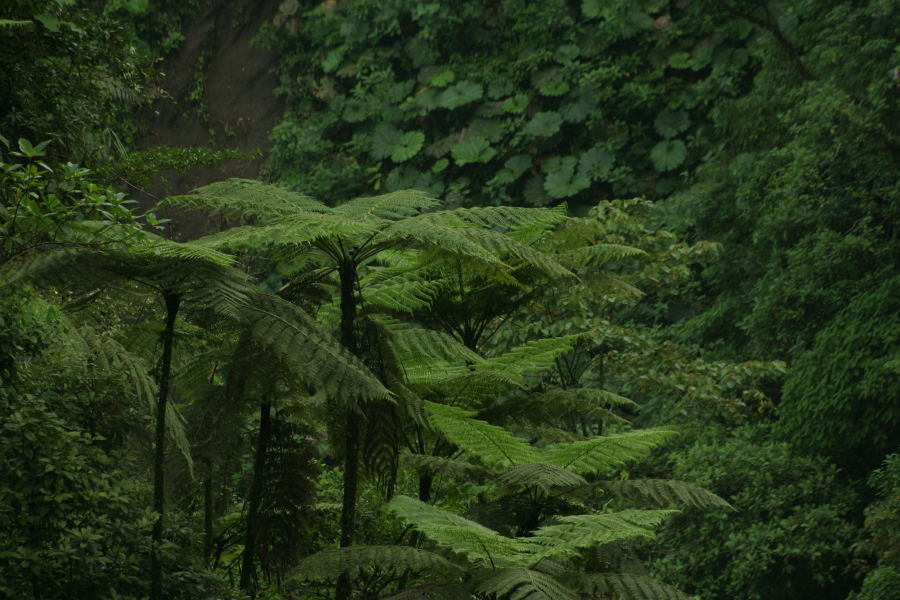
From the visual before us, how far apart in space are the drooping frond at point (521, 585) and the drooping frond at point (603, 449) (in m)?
0.79

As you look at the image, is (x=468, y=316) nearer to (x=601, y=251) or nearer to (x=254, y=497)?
(x=601, y=251)

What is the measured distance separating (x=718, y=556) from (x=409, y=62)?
7903 millimetres

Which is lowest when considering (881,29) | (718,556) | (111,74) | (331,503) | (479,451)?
(718,556)

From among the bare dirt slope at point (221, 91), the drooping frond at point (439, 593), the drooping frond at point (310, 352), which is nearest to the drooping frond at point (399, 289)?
the drooping frond at point (310, 352)

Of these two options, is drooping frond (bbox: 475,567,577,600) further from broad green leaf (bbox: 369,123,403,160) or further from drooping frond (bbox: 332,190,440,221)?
broad green leaf (bbox: 369,123,403,160)

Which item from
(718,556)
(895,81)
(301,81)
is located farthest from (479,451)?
(301,81)

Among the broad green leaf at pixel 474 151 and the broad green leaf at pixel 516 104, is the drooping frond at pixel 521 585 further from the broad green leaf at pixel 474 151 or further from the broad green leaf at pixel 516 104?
the broad green leaf at pixel 516 104

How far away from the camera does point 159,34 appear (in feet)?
41.3

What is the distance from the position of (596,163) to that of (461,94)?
6.72 feet

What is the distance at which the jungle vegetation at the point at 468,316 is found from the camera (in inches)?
86.8

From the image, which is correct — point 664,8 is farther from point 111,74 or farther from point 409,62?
point 111,74

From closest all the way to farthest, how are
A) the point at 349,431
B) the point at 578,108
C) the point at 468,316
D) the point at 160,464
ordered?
the point at 160,464 < the point at 349,431 < the point at 468,316 < the point at 578,108

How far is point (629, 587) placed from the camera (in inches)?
79.7

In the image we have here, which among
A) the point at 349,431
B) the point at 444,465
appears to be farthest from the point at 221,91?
the point at 444,465
